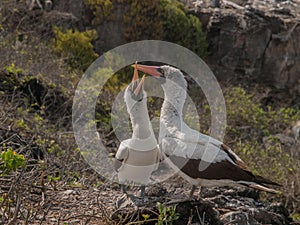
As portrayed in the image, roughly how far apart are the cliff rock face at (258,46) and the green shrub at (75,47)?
2.99 m

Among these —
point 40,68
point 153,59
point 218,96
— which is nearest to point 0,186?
point 40,68

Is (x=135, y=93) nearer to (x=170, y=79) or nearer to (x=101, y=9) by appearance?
(x=170, y=79)

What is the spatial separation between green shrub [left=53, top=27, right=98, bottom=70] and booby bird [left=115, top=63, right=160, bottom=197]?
19.7ft

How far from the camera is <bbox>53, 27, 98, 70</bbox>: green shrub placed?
11.1 m

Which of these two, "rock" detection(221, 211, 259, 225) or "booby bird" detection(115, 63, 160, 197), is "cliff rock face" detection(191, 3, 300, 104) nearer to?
Result: "booby bird" detection(115, 63, 160, 197)

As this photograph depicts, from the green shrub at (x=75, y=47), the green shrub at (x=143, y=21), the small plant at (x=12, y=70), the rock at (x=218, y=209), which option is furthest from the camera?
the green shrub at (x=143, y=21)

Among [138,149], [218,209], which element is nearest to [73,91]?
[138,149]

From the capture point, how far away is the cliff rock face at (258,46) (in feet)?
41.3

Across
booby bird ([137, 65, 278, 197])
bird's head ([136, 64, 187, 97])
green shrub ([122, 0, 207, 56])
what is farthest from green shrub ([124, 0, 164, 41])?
booby bird ([137, 65, 278, 197])

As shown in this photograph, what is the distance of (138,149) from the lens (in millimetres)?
4816

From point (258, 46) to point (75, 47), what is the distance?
402 cm

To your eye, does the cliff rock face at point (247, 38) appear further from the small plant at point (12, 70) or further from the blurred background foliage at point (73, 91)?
the small plant at point (12, 70)

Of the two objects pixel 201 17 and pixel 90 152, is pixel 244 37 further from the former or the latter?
pixel 90 152

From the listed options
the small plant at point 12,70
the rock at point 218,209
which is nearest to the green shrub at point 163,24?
the small plant at point 12,70
